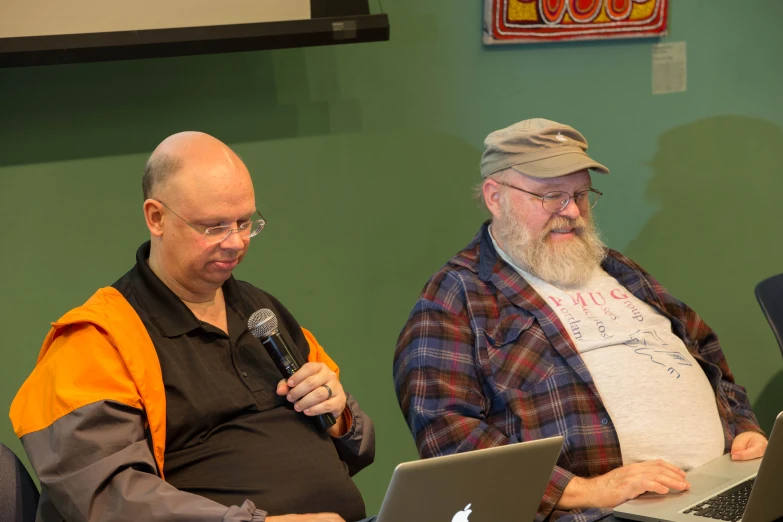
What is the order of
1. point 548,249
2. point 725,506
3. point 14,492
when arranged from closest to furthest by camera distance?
1. point 14,492
2. point 725,506
3. point 548,249

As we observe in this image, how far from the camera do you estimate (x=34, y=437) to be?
1.83 meters

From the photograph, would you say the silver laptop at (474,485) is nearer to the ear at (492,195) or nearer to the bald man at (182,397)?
the bald man at (182,397)

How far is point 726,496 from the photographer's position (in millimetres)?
2117

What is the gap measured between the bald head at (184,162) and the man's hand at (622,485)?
41.0 inches

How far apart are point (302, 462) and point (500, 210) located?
958 millimetres

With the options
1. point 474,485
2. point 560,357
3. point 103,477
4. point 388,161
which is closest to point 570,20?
point 388,161

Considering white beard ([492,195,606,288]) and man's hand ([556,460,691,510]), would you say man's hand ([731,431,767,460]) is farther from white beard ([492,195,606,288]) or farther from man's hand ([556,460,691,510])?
white beard ([492,195,606,288])

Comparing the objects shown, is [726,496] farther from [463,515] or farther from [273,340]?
[273,340]

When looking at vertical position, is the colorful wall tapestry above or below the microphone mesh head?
above

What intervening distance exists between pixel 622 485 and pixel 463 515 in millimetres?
665

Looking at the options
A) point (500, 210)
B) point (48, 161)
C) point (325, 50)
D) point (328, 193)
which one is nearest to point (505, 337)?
point (500, 210)

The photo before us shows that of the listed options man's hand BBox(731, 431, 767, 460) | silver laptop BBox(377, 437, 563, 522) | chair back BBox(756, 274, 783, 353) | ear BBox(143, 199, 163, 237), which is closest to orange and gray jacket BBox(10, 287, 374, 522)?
ear BBox(143, 199, 163, 237)

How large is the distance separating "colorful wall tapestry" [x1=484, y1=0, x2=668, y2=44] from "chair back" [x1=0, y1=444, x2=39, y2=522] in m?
2.02

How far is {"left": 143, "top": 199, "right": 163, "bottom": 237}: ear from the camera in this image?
2.06 meters
